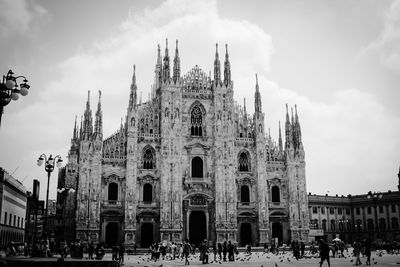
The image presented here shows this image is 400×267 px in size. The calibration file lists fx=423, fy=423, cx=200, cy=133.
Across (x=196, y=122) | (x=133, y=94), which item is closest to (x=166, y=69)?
(x=133, y=94)

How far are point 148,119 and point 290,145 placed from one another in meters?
17.2

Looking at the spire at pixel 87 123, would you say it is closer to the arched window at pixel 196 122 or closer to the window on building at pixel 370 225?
the arched window at pixel 196 122

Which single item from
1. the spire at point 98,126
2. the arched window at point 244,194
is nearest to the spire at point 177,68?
the spire at point 98,126

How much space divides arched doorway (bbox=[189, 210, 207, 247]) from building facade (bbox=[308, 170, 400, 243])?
83.0ft

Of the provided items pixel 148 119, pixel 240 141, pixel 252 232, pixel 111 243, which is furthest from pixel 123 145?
pixel 252 232

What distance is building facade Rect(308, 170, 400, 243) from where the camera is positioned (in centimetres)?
6644

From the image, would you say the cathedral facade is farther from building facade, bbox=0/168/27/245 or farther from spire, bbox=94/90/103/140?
building facade, bbox=0/168/27/245

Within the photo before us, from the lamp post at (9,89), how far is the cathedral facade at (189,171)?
93.2 ft

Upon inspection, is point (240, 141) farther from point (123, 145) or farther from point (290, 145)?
point (123, 145)

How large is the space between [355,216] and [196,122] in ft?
124

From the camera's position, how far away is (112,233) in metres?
44.7

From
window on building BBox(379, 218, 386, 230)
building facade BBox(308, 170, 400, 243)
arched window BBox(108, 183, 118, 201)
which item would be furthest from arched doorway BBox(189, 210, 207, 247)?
window on building BBox(379, 218, 386, 230)

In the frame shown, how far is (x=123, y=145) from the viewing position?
46688 millimetres

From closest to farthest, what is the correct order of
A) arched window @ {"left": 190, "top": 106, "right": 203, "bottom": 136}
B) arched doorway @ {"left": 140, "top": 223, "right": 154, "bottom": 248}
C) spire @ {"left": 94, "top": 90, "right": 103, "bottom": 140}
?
1. arched doorway @ {"left": 140, "top": 223, "right": 154, "bottom": 248}
2. spire @ {"left": 94, "top": 90, "right": 103, "bottom": 140}
3. arched window @ {"left": 190, "top": 106, "right": 203, "bottom": 136}
